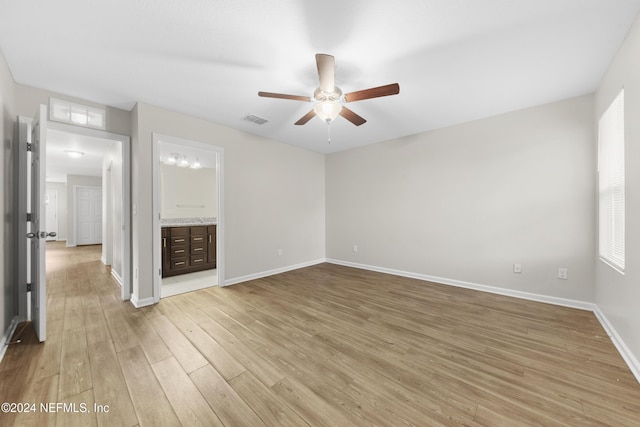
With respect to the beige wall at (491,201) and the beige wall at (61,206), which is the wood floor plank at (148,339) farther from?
the beige wall at (61,206)

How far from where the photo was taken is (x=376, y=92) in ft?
6.55

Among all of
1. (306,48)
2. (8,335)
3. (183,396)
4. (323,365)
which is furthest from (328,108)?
(8,335)

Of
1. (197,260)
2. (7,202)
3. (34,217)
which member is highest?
(7,202)

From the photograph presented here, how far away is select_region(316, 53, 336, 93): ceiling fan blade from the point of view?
173cm

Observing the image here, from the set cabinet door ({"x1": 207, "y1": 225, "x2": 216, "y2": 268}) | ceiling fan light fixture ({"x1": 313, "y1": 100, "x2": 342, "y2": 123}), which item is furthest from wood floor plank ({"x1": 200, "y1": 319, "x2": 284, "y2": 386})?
cabinet door ({"x1": 207, "y1": 225, "x2": 216, "y2": 268})

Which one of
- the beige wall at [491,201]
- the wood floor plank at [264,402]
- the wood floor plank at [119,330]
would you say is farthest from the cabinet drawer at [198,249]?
the wood floor plank at [264,402]

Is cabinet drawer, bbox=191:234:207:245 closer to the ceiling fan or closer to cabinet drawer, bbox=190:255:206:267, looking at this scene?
cabinet drawer, bbox=190:255:206:267

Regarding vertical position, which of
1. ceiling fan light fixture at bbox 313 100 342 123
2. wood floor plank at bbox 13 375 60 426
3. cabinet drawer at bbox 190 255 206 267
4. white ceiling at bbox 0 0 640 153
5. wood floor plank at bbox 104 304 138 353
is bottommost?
wood floor plank at bbox 104 304 138 353

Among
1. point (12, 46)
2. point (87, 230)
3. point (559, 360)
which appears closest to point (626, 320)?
point (559, 360)

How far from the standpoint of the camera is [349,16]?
1.62m

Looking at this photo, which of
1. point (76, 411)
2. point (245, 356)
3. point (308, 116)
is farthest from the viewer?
point (308, 116)

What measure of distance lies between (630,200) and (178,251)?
5503 mm

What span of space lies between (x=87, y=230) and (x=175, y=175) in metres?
5.59

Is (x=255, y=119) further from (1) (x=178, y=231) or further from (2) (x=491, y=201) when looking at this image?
(2) (x=491, y=201)
